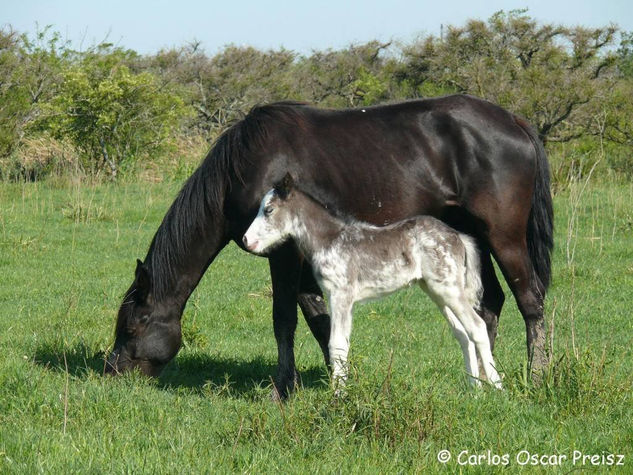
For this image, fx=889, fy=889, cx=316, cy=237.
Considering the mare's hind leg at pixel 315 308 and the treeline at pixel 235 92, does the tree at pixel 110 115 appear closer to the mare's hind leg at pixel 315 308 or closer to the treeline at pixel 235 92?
the treeline at pixel 235 92

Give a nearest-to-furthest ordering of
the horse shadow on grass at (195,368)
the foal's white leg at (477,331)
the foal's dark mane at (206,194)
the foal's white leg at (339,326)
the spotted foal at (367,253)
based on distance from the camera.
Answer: the foal's white leg at (339,326) → the spotted foal at (367,253) → the foal's white leg at (477,331) → the foal's dark mane at (206,194) → the horse shadow on grass at (195,368)

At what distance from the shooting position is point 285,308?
6988 mm

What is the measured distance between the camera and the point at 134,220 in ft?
53.2

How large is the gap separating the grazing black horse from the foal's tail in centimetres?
41

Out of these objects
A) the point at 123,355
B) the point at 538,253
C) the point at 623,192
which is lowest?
the point at 623,192

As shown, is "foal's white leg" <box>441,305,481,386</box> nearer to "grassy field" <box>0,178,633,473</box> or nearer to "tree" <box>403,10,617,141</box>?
"grassy field" <box>0,178,633,473</box>

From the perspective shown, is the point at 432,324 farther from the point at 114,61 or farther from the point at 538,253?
the point at 114,61

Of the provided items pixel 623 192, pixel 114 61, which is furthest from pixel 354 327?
pixel 114 61

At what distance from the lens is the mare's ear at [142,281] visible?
691 centimetres

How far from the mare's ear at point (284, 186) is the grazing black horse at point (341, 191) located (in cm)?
41

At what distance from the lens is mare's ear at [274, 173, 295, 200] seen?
6.30 meters

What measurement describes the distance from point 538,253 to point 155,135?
1580 cm

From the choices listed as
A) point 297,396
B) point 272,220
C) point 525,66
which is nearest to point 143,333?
point 272,220

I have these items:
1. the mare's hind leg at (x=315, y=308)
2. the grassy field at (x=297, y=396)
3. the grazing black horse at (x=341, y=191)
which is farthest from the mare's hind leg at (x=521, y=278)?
the mare's hind leg at (x=315, y=308)
